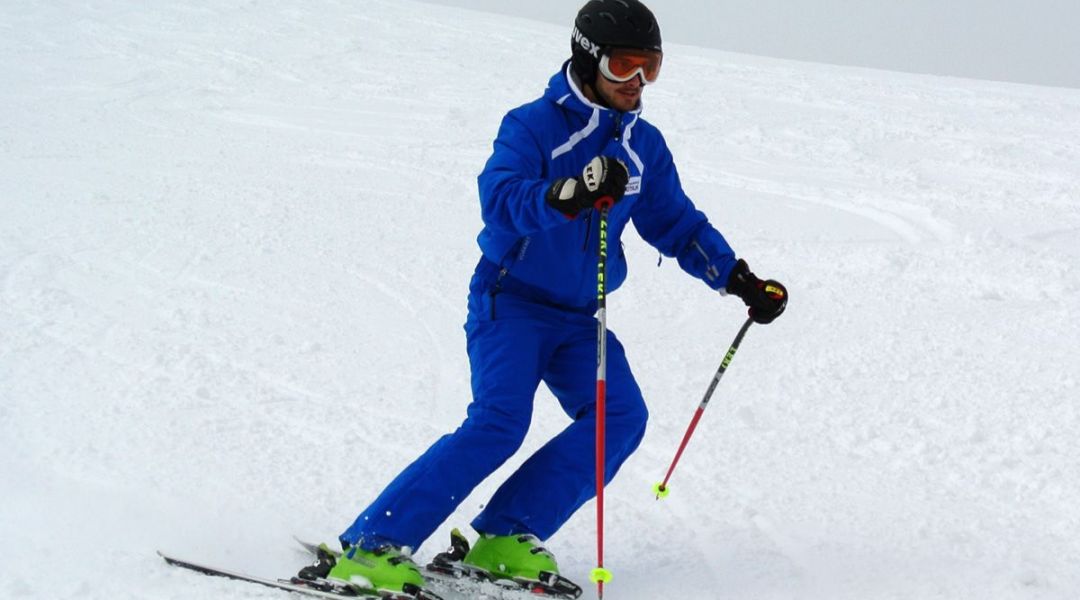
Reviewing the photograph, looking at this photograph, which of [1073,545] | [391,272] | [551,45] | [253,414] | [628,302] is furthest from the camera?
[551,45]

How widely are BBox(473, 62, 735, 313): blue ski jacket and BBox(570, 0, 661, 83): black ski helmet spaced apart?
64mm

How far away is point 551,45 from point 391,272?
1026 cm

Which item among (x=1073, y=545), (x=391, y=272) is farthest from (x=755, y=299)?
(x=391, y=272)

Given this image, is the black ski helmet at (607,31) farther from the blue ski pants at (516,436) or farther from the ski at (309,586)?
the ski at (309,586)

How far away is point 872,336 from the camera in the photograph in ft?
19.7

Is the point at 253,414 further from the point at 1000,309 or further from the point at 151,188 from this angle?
the point at 151,188

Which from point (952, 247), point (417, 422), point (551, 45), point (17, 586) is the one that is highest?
point (551, 45)

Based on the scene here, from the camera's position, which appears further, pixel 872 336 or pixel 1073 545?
pixel 872 336

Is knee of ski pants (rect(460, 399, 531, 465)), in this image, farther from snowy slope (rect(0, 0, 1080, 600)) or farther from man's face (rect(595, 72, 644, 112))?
man's face (rect(595, 72, 644, 112))

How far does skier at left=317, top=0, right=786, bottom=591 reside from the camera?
3324 millimetres

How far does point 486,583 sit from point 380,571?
33 centimetres

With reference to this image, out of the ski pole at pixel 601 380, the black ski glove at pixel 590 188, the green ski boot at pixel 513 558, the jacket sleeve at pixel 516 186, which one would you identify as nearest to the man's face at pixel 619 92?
the jacket sleeve at pixel 516 186

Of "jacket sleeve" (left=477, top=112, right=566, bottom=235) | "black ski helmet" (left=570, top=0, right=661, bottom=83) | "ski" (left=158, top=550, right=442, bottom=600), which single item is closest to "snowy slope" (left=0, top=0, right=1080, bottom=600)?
"ski" (left=158, top=550, right=442, bottom=600)

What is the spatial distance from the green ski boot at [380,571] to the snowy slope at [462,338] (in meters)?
0.22
